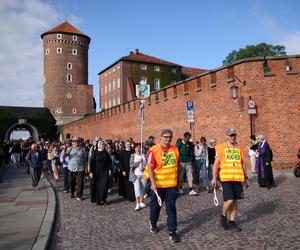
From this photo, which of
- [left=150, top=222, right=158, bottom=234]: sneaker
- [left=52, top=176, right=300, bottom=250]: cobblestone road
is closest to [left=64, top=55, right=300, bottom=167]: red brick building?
[left=52, top=176, right=300, bottom=250]: cobblestone road

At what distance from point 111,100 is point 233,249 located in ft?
210

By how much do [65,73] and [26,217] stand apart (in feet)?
226

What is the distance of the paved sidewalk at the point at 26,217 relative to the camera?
593 centimetres

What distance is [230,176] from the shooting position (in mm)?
6625

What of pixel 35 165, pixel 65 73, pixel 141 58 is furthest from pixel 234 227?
pixel 65 73

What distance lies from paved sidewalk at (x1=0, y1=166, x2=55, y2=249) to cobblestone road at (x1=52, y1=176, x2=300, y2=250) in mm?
292

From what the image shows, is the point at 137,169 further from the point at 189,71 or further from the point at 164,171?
the point at 189,71

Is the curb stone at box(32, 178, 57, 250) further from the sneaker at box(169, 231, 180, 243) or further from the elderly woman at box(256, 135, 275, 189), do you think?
the elderly woman at box(256, 135, 275, 189)

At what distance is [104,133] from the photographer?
39438mm

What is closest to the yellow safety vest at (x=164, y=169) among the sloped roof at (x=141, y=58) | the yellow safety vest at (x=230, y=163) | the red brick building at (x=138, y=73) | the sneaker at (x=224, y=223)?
the yellow safety vest at (x=230, y=163)

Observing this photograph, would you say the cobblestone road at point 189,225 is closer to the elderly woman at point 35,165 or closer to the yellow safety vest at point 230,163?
the yellow safety vest at point 230,163

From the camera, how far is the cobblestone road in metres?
5.88

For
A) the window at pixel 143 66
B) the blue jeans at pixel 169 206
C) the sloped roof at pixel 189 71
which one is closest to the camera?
the blue jeans at pixel 169 206

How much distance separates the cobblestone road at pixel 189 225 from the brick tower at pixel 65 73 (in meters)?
66.6
